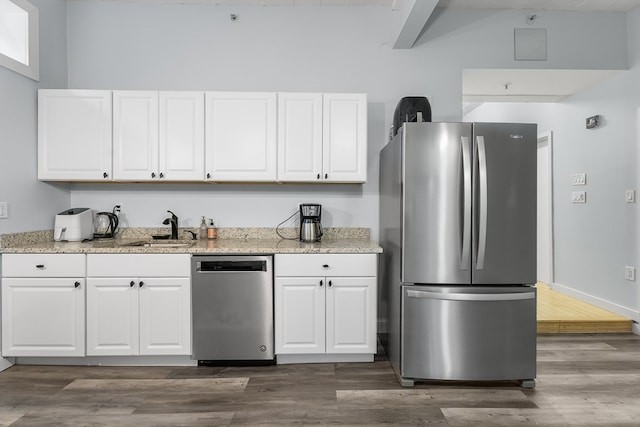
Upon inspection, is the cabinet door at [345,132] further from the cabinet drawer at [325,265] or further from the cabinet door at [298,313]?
the cabinet door at [298,313]

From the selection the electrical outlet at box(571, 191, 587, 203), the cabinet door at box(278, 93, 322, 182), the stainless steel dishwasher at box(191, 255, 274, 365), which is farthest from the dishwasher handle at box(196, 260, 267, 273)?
the electrical outlet at box(571, 191, 587, 203)

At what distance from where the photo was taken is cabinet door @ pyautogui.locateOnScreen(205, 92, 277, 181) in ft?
10.2

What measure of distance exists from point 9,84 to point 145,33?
3.77 feet

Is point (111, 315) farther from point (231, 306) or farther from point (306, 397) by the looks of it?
point (306, 397)

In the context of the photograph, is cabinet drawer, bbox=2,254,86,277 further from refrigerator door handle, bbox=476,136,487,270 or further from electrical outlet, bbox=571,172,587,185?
electrical outlet, bbox=571,172,587,185

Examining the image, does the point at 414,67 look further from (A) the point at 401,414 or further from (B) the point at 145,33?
(A) the point at 401,414

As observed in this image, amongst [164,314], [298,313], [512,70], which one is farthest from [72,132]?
[512,70]

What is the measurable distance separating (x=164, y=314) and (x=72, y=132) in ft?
5.28

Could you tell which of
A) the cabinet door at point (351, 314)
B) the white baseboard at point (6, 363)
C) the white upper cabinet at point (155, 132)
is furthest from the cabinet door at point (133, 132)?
the cabinet door at point (351, 314)

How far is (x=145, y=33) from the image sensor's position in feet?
11.4

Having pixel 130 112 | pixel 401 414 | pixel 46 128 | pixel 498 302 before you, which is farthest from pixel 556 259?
pixel 46 128

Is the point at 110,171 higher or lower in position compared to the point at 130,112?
lower

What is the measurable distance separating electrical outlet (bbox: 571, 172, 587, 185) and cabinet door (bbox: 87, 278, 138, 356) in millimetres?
4508

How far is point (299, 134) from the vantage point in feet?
10.2
